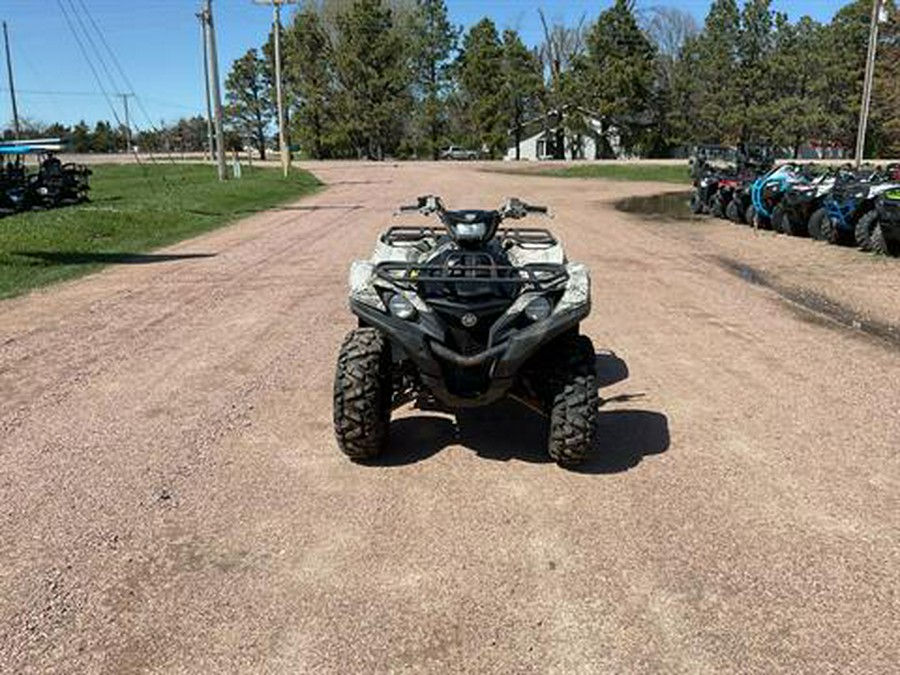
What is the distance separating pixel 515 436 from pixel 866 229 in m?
11.2

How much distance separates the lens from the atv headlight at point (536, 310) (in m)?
4.61

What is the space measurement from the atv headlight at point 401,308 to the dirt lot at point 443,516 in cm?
87

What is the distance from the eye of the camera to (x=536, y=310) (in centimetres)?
462

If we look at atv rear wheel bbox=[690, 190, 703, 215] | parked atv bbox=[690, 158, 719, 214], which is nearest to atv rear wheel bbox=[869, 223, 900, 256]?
parked atv bbox=[690, 158, 719, 214]

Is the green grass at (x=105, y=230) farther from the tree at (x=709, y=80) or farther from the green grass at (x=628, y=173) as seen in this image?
the tree at (x=709, y=80)

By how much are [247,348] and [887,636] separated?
18.4ft

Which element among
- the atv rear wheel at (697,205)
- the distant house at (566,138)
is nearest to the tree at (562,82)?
the distant house at (566,138)

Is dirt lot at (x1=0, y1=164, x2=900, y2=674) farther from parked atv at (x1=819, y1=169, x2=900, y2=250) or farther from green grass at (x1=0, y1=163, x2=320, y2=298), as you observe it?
parked atv at (x1=819, y1=169, x2=900, y2=250)

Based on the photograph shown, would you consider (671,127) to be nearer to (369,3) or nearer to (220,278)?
(369,3)

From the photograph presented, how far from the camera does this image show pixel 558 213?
2222 cm

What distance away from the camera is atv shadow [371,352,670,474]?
16.2 ft

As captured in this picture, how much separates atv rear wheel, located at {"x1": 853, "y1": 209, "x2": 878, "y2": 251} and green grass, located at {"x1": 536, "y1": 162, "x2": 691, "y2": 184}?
26.5m

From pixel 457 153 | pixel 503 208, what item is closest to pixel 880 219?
pixel 503 208

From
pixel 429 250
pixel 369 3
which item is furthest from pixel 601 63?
pixel 429 250
